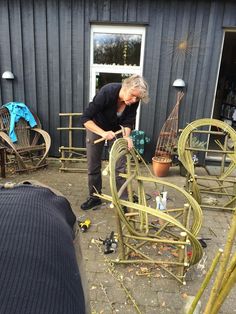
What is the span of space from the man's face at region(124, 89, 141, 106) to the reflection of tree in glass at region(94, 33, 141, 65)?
7.07 feet

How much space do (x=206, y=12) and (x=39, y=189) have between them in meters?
4.30

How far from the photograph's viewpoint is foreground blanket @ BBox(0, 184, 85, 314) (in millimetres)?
573

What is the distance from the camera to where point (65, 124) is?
190 inches

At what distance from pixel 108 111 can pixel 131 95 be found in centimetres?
40

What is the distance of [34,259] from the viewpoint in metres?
0.64

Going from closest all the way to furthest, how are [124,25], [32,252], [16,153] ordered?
1. [32,252]
2. [16,153]
3. [124,25]

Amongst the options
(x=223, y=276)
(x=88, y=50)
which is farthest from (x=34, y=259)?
(x=88, y=50)

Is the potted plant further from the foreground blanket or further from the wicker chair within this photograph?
the foreground blanket

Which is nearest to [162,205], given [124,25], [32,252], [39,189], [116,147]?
[116,147]

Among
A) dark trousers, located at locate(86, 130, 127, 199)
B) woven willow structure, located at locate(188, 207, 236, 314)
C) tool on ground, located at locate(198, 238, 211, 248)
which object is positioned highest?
woven willow structure, located at locate(188, 207, 236, 314)

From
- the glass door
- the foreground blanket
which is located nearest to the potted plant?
the glass door

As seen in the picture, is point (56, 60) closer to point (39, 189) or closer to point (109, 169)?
point (109, 169)

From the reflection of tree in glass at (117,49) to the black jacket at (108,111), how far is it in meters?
1.91

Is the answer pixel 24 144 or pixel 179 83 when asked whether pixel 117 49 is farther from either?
pixel 24 144
